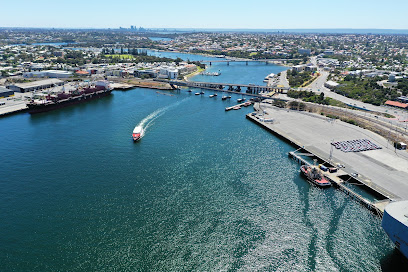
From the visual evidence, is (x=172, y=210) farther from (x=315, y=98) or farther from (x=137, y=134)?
(x=315, y=98)

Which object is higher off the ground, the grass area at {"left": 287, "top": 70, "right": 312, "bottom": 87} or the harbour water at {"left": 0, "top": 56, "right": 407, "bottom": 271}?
the grass area at {"left": 287, "top": 70, "right": 312, "bottom": 87}

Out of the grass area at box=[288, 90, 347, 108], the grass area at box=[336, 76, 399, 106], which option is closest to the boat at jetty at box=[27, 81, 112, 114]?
the grass area at box=[288, 90, 347, 108]

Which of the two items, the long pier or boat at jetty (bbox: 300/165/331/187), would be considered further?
boat at jetty (bbox: 300/165/331/187)

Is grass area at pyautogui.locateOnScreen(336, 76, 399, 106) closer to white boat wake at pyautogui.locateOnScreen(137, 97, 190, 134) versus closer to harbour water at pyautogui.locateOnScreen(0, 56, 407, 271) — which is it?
harbour water at pyautogui.locateOnScreen(0, 56, 407, 271)

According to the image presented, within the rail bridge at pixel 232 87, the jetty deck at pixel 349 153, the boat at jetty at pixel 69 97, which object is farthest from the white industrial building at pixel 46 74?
the jetty deck at pixel 349 153

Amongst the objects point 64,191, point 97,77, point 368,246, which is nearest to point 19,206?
point 64,191

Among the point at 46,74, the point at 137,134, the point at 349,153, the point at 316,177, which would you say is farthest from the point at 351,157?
the point at 46,74

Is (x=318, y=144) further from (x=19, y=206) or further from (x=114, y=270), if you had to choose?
(x=19, y=206)
